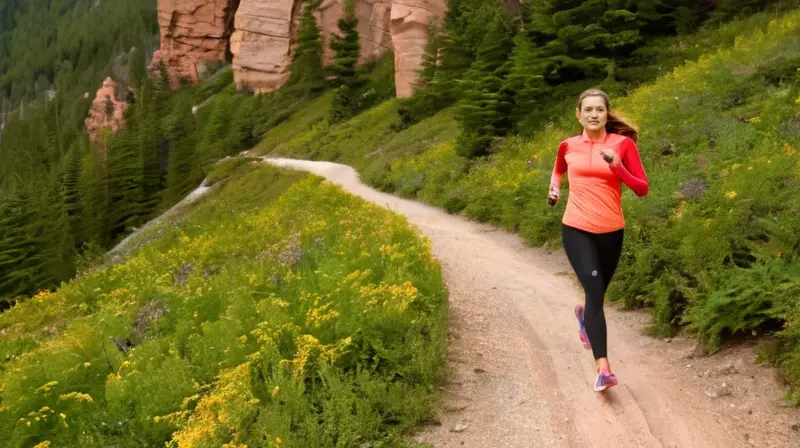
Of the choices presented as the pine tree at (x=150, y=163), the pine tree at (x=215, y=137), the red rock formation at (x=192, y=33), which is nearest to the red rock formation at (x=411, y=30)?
the pine tree at (x=215, y=137)

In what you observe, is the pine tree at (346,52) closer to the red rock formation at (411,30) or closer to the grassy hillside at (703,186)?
the red rock formation at (411,30)

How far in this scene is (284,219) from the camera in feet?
48.6

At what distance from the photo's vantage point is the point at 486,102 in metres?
18.0

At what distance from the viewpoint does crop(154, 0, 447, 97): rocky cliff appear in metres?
38.7

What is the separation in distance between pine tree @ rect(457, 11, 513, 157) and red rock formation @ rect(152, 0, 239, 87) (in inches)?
2665

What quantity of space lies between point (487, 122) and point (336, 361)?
15.1m

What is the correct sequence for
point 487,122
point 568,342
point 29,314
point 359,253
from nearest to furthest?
point 568,342 < point 359,253 < point 29,314 < point 487,122

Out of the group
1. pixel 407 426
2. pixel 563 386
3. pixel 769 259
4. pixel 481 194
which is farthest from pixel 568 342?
pixel 481 194

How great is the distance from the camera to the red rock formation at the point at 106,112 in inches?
3701

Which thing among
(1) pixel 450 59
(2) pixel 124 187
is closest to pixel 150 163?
(2) pixel 124 187

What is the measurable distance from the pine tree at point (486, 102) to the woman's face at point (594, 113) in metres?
13.6

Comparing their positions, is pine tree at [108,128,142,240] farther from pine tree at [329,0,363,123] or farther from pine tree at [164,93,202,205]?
pine tree at [329,0,363,123]

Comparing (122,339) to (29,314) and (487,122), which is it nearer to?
(29,314)

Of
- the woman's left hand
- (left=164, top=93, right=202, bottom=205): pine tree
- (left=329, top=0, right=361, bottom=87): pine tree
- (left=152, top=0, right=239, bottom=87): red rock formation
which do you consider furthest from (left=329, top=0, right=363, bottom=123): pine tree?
the woman's left hand
